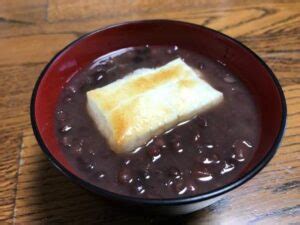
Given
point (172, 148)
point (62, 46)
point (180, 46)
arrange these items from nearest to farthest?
point (172, 148), point (180, 46), point (62, 46)

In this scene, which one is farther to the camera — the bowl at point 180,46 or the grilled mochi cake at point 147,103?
the grilled mochi cake at point 147,103

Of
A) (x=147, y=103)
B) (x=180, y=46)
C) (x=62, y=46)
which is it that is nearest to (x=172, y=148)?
(x=147, y=103)

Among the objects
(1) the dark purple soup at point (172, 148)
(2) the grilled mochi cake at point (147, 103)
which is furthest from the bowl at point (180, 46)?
(2) the grilled mochi cake at point (147, 103)

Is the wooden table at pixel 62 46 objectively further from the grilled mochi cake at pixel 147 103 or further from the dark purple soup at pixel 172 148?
the grilled mochi cake at pixel 147 103

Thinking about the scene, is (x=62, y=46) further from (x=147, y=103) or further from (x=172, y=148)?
(x=172, y=148)

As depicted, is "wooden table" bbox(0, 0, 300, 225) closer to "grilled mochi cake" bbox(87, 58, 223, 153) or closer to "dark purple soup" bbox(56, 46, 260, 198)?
"dark purple soup" bbox(56, 46, 260, 198)

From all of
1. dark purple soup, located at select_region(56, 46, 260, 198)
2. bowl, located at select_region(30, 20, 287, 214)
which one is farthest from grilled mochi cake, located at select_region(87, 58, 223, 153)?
bowl, located at select_region(30, 20, 287, 214)
